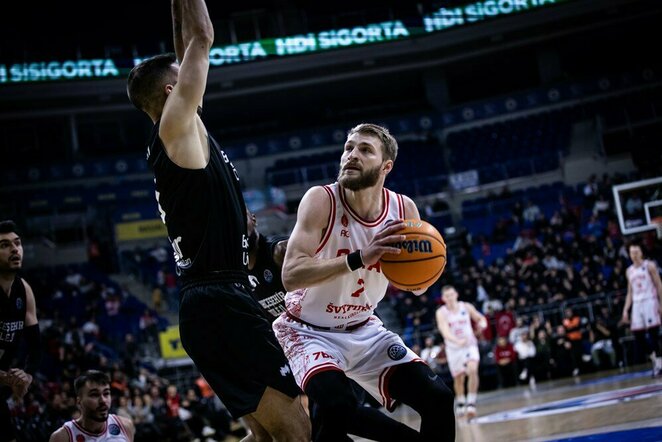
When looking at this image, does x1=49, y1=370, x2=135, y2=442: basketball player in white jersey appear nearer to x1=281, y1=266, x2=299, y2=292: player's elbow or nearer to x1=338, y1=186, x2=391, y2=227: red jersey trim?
x1=281, y1=266, x2=299, y2=292: player's elbow

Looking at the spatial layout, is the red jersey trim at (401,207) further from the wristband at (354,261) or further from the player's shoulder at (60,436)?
the player's shoulder at (60,436)

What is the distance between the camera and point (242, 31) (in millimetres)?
30781

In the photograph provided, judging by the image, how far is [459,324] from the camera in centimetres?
1168

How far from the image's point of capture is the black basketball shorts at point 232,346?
349 centimetres

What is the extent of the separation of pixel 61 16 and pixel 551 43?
64.2 feet

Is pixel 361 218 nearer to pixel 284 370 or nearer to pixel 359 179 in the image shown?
pixel 359 179

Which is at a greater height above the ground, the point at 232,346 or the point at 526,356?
the point at 232,346

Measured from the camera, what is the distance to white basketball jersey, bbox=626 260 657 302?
38.1 ft

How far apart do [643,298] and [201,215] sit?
9859mm

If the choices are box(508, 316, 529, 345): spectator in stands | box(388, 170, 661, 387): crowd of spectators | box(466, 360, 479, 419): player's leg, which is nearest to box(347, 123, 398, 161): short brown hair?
box(466, 360, 479, 419): player's leg

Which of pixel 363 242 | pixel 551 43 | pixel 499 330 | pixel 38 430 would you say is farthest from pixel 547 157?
pixel 363 242

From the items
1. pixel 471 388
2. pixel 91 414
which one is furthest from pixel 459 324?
pixel 91 414

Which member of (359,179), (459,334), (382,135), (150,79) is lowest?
(459,334)

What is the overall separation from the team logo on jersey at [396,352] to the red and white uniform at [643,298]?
849 centimetres
